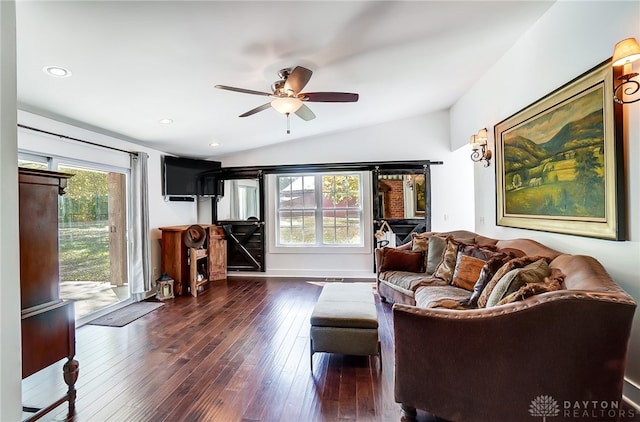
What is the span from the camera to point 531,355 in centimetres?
150

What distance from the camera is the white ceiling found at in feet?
6.27

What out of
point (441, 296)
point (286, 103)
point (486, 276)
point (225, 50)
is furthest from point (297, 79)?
point (441, 296)

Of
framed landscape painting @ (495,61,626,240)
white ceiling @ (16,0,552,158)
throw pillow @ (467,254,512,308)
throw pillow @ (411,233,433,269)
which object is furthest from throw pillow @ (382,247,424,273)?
white ceiling @ (16,0,552,158)

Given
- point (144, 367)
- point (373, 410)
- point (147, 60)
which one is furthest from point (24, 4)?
point (373, 410)

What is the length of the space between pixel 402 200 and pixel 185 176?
161 inches

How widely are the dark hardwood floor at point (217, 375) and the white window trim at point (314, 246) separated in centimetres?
217

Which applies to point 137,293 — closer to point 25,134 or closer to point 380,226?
point 25,134

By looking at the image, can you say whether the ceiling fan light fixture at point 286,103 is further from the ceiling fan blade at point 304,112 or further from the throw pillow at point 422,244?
the throw pillow at point 422,244

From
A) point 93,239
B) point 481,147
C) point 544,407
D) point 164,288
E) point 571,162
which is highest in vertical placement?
point 481,147

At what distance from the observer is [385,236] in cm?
563

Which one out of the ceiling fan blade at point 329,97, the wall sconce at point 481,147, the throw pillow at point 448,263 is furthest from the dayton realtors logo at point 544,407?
the wall sconce at point 481,147

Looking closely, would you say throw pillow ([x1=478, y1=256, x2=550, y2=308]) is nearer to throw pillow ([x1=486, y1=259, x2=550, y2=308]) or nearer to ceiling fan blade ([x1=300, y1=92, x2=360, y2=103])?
throw pillow ([x1=486, y1=259, x2=550, y2=308])

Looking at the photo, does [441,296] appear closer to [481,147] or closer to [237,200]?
[481,147]

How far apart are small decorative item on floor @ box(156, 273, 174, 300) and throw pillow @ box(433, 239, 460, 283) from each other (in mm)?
3921
